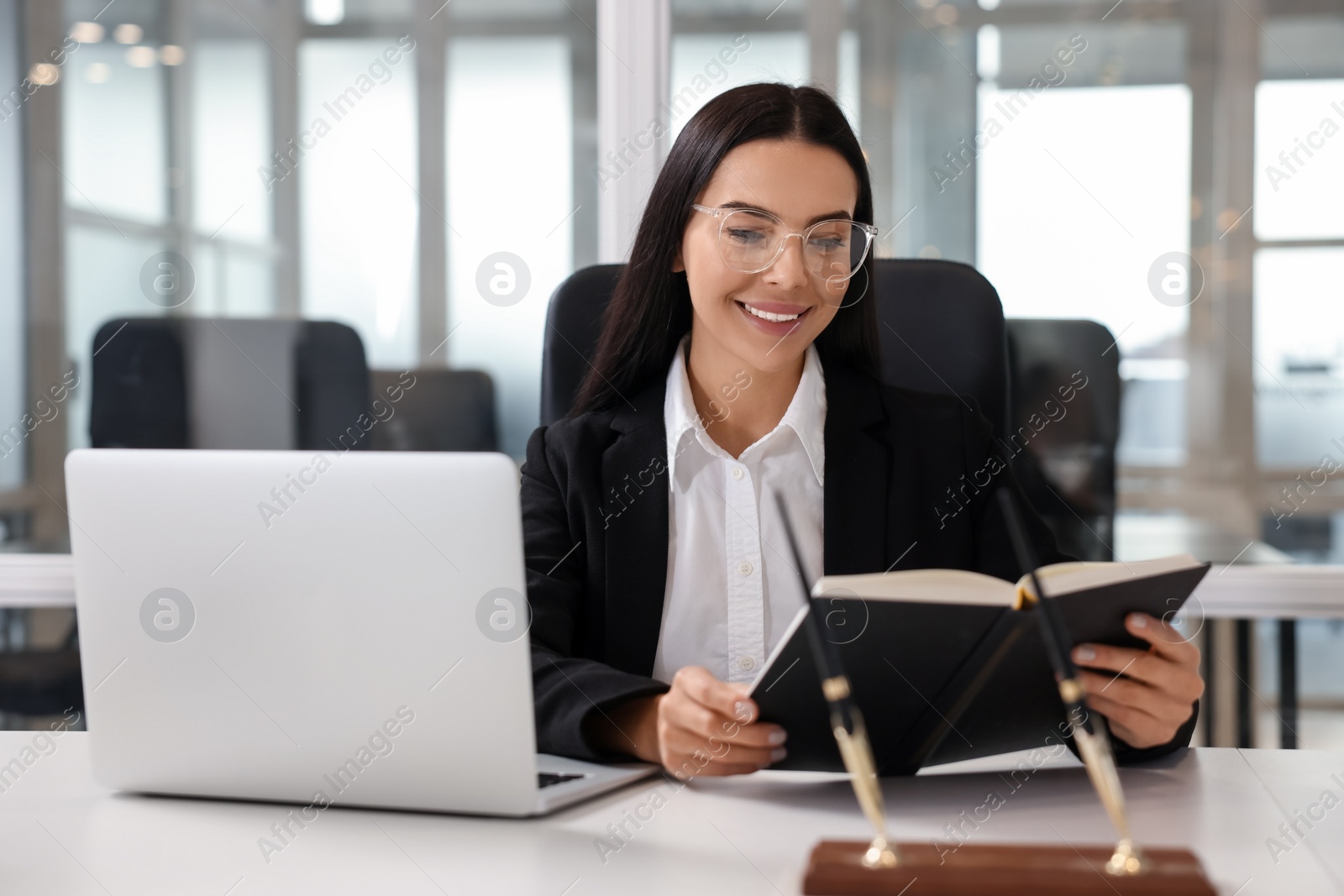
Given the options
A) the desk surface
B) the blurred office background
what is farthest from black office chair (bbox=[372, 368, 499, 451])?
the desk surface

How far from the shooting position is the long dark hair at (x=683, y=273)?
1495mm

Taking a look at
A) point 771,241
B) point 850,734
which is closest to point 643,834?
point 850,734

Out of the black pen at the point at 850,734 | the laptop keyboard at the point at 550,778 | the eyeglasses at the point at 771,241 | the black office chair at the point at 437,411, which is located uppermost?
the eyeglasses at the point at 771,241

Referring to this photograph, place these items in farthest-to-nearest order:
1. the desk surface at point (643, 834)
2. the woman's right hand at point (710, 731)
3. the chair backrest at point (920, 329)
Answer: the chair backrest at point (920, 329)
the woman's right hand at point (710, 731)
the desk surface at point (643, 834)

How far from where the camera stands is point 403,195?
231cm

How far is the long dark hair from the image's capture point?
1.50 meters

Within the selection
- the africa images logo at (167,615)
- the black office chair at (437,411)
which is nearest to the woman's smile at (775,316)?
the africa images logo at (167,615)

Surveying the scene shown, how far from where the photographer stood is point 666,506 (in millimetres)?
1446

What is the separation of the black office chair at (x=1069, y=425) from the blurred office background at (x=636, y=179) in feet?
0.29

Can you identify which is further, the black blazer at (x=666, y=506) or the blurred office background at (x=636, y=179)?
the blurred office background at (x=636, y=179)

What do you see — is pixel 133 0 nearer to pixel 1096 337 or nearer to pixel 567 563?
pixel 567 563

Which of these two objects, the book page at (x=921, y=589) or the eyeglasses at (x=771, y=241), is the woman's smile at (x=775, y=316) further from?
the book page at (x=921, y=589)

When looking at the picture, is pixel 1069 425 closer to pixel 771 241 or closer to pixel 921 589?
Result: pixel 771 241

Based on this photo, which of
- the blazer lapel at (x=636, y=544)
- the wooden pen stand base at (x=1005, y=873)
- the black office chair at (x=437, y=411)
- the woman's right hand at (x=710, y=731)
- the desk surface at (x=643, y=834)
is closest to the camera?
the wooden pen stand base at (x=1005, y=873)
